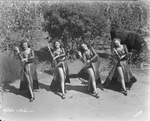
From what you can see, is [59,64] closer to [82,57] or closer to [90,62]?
[82,57]

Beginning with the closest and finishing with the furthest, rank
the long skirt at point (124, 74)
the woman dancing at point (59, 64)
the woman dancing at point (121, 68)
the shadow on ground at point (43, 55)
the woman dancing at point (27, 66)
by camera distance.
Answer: the woman dancing at point (27, 66) < the woman dancing at point (59, 64) < the woman dancing at point (121, 68) < the long skirt at point (124, 74) < the shadow on ground at point (43, 55)

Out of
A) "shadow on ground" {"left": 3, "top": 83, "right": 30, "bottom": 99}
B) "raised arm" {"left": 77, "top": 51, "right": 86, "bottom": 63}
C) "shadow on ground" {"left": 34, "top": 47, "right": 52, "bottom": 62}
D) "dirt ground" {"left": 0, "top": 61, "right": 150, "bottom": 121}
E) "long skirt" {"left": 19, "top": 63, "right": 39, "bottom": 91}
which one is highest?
"raised arm" {"left": 77, "top": 51, "right": 86, "bottom": 63}

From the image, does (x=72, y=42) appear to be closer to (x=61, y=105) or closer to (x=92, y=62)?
(x=92, y=62)

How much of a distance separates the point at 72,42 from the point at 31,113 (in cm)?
399

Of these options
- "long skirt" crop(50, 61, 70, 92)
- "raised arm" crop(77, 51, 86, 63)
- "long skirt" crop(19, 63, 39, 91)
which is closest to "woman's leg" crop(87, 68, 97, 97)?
"raised arm" crop(77, 51, 86, 63)

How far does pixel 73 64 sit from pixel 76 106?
3.00 metres

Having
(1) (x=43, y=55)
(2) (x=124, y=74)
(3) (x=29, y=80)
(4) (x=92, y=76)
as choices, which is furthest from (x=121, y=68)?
(1) (x=43, y=55)

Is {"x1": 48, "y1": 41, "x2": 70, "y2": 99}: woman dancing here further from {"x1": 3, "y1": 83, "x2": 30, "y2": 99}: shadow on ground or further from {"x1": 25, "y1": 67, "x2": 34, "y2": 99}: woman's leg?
{"x1": 3, "y1": 83, "x2": 30, "y2": 99}: shadow on ground

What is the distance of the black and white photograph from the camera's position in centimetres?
529

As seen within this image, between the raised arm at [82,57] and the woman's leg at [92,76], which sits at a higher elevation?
the raised arm at [82,57]

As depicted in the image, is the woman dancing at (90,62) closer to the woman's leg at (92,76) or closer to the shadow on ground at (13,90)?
the woman's leg at (92,76)

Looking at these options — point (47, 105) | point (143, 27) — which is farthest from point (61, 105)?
point (143, 27)

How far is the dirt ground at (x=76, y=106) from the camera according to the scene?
501 centimetres

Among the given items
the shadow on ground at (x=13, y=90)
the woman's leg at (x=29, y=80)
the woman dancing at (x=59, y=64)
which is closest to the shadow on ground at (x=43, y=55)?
the shadow on ground at (x=13, y=90)
